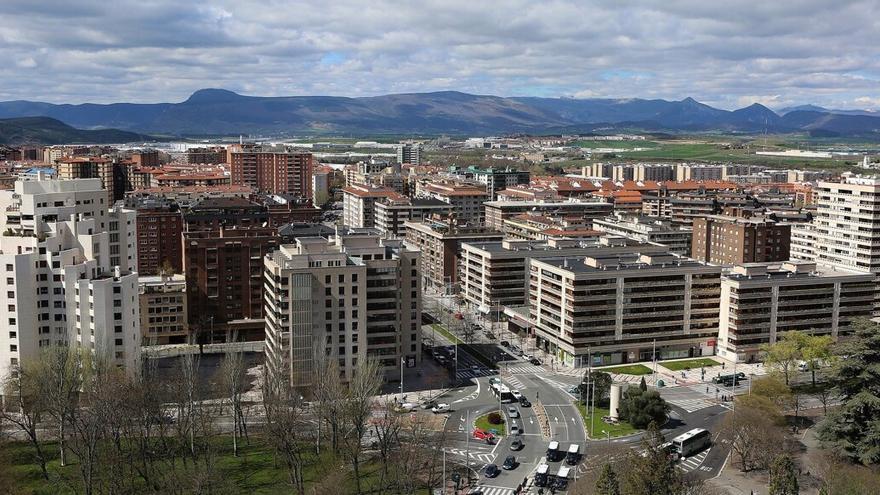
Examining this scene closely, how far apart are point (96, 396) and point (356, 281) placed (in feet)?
75.9

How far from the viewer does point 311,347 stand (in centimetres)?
7019

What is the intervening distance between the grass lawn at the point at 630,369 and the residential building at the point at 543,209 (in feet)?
206

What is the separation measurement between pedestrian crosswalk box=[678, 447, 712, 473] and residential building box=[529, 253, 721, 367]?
2223cm

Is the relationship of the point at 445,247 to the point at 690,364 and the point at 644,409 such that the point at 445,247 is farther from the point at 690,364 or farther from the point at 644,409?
the point at 644,409

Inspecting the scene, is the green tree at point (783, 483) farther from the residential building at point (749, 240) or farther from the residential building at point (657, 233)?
the residential building at point (657, 233)

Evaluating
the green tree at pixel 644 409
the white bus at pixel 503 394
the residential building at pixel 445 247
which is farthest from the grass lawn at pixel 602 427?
the residential building at pixel 445 247

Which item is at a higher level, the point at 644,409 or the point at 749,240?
the point at 749,240

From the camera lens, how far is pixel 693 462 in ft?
191

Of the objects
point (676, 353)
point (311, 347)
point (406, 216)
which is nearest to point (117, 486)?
point (311, 347)

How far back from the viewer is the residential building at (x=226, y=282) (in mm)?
87438

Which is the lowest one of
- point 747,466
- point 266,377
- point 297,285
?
point 747,466

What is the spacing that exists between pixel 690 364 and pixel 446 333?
26.9 metres

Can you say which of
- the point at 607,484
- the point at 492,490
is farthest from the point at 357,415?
the point at 607,484

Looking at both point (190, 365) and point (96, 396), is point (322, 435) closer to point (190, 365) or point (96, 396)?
point (190, 365)
